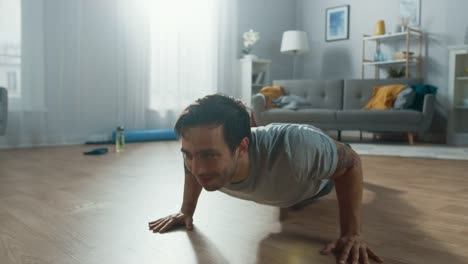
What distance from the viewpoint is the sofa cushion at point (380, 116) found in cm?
423

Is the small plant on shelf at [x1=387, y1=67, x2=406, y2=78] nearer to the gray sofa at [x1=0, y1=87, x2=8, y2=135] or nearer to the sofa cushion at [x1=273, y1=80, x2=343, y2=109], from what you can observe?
the sofa cushion at [x1=273, y1=80, x2=343, y2=109]

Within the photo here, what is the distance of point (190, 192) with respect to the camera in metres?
1.35

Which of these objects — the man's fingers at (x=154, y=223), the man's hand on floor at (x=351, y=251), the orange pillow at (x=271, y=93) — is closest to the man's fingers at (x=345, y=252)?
the man's hand on floor at (x=351, y=251)

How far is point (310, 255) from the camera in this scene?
1.11 metres

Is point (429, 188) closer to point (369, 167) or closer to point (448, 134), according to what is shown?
point (369, 167)

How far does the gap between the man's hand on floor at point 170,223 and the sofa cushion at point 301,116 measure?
346 cm

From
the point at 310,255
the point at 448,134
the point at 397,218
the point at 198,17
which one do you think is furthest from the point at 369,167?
the point at 198,17

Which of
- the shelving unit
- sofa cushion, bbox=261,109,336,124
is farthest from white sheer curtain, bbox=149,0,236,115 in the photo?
the shelving unit

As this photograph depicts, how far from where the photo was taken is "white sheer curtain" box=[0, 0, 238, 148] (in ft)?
13.5

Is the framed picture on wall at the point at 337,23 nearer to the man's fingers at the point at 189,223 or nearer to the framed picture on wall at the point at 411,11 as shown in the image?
the framed picture on wall at the point at 411,11

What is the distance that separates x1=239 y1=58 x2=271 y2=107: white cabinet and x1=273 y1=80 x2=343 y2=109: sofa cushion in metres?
0.46

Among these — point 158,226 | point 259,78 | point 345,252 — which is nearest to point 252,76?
point 259,78

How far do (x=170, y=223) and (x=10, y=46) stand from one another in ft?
11.1

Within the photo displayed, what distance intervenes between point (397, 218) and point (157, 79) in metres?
3.93
